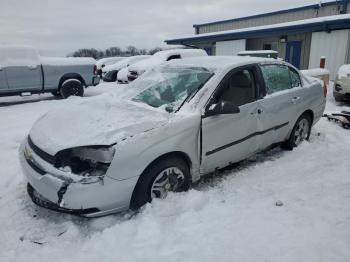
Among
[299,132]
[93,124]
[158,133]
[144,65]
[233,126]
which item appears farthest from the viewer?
[144,65]

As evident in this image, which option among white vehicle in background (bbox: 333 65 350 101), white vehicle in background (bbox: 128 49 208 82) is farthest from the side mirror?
white vehicle in background (bbox: 128 49 208 82)

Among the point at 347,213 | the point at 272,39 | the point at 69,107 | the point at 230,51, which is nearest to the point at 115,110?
the point at 69,107

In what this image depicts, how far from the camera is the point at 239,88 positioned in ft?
13.5

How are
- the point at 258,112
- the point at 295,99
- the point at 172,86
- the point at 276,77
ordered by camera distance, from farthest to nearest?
the point at 295,99 < the point at 276,77 < the point at 258,112 < the point at 172,86

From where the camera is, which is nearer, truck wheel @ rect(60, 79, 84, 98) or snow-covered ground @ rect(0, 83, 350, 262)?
snow-covered ground @ rect(0, 83, 350, 262)

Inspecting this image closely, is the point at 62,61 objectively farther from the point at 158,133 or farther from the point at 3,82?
the point at 158,133

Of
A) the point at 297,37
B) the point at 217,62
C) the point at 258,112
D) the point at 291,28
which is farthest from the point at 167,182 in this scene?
the point at 297,37

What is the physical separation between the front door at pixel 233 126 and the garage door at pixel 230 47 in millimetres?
16457

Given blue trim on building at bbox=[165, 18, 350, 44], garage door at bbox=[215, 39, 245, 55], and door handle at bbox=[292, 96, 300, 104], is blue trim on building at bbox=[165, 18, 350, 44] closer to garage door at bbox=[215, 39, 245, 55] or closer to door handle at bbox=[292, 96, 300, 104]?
garage door at bbox=[215, 39, 245, 55]

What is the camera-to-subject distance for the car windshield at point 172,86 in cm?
367

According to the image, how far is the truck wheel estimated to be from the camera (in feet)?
34.9

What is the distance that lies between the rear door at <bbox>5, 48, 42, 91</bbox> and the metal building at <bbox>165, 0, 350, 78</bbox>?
12.2 meters

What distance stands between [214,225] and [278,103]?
7.38 ft

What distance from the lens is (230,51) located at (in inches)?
809
